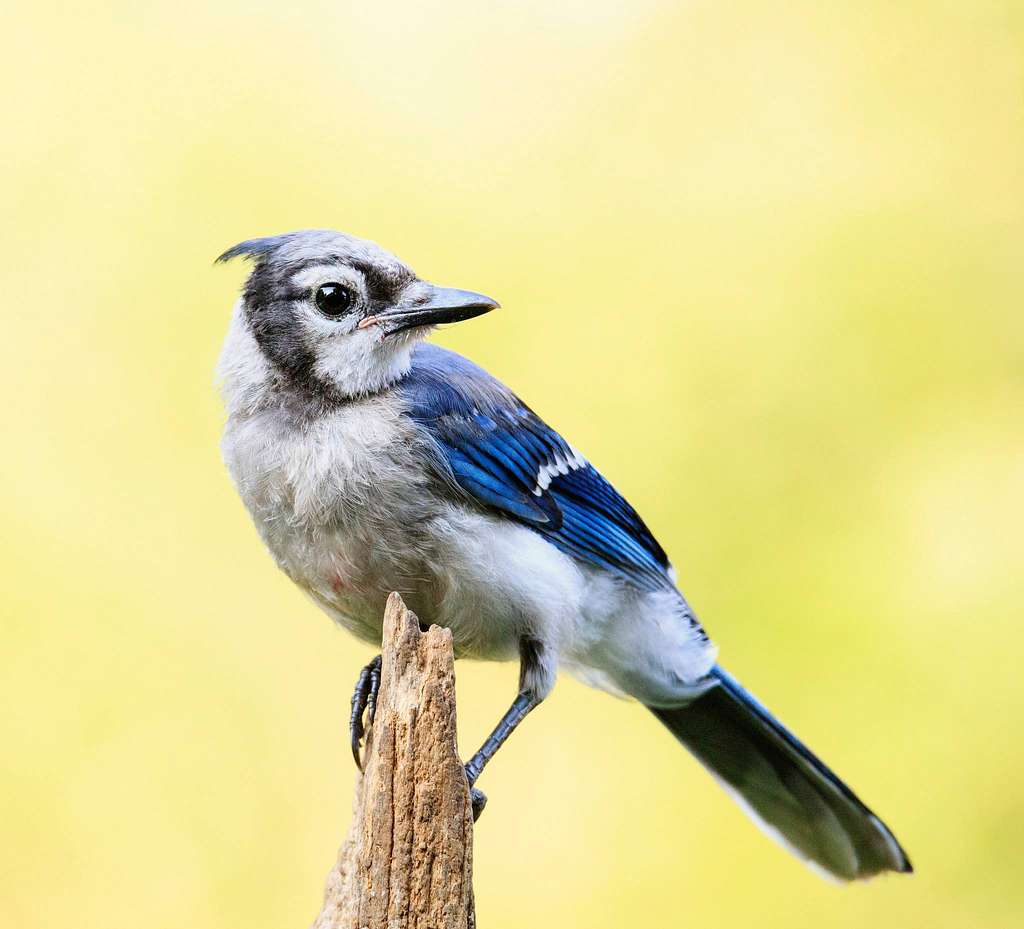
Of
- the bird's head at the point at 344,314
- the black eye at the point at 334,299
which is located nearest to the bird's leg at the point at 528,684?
the bird's head at the point at 344,314

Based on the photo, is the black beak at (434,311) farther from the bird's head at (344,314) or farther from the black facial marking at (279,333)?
the black facial marking at (279,333)

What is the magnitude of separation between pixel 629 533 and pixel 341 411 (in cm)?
103

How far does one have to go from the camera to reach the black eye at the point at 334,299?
3.34 meters

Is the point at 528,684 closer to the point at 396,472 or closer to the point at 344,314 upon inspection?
the point at 396,472

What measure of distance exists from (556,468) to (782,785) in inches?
50.8

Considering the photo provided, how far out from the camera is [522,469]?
359cm

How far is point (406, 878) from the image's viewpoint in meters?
2.83

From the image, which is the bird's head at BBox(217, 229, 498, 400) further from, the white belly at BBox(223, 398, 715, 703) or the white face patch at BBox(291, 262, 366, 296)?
the white belly at BBox(223, 398, 715, 703)

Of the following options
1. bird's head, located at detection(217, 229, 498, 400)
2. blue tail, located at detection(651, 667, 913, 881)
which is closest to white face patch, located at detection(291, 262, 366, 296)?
bird's head, located at detection(217, 229, 498, 400)

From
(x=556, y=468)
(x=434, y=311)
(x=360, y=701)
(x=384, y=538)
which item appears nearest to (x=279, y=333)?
(x=434, y=311)

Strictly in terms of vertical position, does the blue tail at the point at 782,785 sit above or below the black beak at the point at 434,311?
below

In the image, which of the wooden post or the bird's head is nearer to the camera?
the wooden post

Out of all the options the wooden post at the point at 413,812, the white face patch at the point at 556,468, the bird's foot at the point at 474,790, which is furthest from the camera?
the white face patch at the point at 556,468

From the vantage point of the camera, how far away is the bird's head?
3.33m
